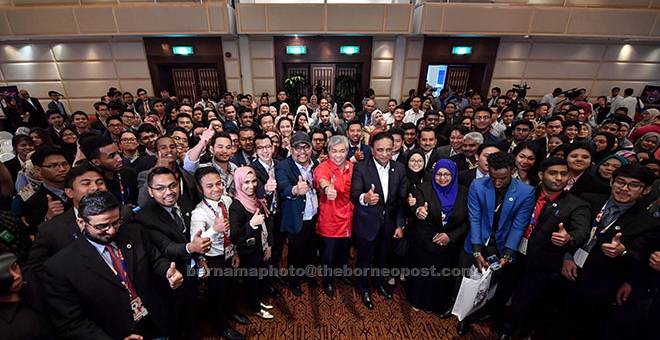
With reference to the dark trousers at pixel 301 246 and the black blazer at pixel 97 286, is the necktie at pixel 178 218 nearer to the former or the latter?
the black blazer at pixel 97 286

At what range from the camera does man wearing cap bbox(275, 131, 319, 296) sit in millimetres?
2723

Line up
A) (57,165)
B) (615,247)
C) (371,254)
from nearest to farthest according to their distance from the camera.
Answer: (615,247)
(57,165)
(371,254)

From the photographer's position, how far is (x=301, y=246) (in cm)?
305

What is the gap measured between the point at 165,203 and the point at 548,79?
1277cm

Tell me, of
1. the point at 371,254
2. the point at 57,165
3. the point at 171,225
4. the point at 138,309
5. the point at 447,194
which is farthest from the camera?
the point at 371,254

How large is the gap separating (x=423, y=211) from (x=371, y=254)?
2.79 ft

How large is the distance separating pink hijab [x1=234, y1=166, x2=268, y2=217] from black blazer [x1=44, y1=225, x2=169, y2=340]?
779 millimetres

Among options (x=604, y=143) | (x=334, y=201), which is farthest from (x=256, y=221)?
(x=604, y=143)

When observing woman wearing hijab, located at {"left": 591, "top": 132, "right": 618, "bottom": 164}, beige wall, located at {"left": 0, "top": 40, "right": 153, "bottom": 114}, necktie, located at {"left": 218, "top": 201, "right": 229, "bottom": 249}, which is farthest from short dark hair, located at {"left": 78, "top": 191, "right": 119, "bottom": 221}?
beige wall, located at {"left": 0, "top": 40, "right": 153, "bottom": 114}

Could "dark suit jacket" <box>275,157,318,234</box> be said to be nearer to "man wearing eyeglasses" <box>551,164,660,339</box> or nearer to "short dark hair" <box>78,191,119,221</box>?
"short dark hair" <box>78,191,119,221</box>

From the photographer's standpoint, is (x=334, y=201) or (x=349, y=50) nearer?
(x=334, y=201)

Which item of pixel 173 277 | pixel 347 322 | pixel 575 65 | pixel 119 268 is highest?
pixel 575 65

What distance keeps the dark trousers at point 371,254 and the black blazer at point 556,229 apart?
132cm

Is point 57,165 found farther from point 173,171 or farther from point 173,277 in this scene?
point 173,277
